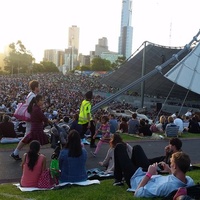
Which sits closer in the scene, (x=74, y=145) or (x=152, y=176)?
(x=152, y=176)

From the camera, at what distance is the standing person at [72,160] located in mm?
5816

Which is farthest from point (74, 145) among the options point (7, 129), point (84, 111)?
point (7, 129)

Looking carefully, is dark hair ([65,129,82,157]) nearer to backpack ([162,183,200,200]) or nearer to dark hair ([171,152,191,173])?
backpack ([162,183,200,200])

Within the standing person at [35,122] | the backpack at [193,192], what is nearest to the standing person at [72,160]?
the backpack at [193,192]

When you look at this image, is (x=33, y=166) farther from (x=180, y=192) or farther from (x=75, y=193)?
(x=180, y=192)

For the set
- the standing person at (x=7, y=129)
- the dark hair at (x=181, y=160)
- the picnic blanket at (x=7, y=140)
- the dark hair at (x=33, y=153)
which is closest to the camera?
the dark hair at (x=181, y=160)

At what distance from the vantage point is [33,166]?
561 centimetres

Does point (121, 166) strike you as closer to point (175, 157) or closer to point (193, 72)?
point (175, 157)

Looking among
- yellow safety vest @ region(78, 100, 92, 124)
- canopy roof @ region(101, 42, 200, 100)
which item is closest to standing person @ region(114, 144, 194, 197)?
yellow safety vest @ region(78, 100, 92, 124)

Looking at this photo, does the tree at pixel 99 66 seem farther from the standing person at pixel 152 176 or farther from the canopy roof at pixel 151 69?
the standing person at pixel 152 176

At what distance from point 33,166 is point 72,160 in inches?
24.6

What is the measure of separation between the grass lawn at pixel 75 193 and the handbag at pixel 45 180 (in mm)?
203

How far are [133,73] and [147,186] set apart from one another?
3358cm

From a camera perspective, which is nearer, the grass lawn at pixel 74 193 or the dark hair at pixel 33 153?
the grass lawn at pixel 74 193
